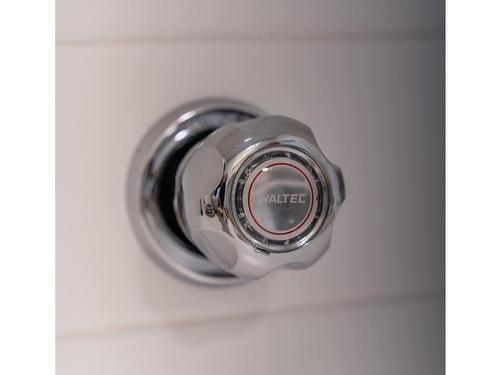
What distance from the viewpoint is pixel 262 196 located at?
272 mm

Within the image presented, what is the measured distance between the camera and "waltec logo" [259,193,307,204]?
0.89ft

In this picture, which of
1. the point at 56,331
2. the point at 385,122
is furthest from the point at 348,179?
the point at 56,331

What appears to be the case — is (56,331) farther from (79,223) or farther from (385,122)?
(385,122)

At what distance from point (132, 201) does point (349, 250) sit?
0.11m

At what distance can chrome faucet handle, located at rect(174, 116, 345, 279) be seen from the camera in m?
0.27

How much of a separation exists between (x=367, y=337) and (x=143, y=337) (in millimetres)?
117

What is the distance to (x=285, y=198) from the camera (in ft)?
0.90

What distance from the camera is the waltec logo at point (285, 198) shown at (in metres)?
0.27

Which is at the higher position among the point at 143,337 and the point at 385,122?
the point at 385,122

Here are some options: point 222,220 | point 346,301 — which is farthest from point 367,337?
point 222,220

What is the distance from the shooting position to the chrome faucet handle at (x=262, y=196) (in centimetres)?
27

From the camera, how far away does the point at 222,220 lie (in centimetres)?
27
